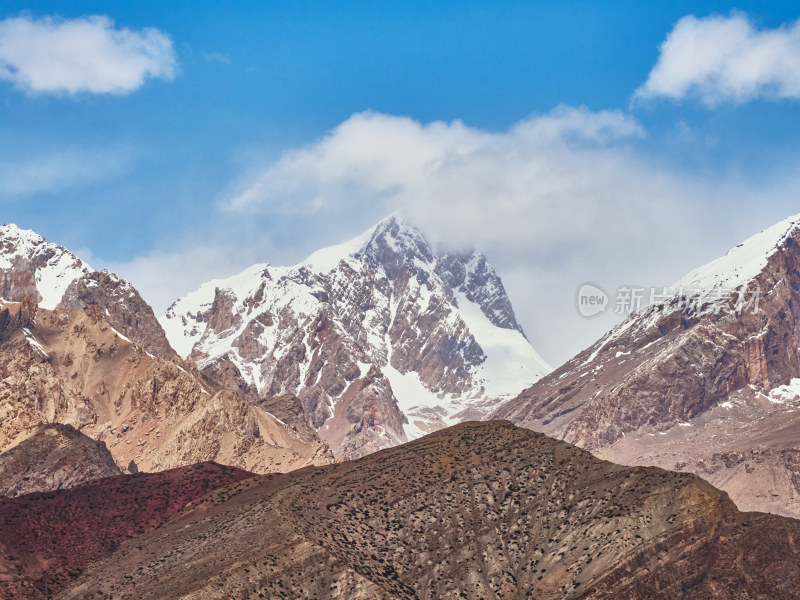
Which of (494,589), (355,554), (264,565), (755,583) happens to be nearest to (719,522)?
(755,583)

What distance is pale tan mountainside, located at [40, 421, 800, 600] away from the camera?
173 metres

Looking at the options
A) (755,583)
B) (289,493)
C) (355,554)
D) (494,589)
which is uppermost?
(289,493)

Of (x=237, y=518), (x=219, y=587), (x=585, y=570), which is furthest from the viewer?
(x=237, y=518)

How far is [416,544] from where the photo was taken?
192m

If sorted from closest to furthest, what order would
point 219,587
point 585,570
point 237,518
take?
point 219,587 → point 585,570 → point 237,518

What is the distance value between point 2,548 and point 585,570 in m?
80.7

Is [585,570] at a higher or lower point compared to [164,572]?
lower

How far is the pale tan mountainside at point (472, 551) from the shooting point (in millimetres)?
173000

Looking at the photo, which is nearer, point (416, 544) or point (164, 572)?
point (164, 572)

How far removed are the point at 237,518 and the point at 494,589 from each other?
3813 cm

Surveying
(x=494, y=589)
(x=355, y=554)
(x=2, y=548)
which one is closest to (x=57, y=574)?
(x=2, y=548)

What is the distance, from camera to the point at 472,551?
190m

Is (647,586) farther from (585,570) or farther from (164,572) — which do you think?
(164,572)

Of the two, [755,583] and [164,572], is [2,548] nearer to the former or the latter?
[164,572]
